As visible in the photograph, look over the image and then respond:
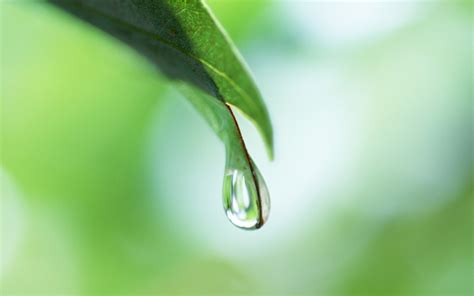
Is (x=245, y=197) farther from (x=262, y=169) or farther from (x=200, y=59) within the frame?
(x=262, y=169)

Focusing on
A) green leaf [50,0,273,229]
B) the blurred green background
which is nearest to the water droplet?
green leaf [50,0,273,229]

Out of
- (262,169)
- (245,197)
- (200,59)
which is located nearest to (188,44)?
(200,59)

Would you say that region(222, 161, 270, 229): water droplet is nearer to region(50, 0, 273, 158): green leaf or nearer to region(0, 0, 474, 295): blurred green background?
region(50, 0, 273, 158): green leaf

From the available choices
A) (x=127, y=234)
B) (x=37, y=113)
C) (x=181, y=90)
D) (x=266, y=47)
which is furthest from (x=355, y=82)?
(x=181, y=90)

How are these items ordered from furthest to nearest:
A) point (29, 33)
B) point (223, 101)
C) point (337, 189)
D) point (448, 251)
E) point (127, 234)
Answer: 1. point (337, 189)
2. point (448, 251)
3. point (127, 234)
4. point (29, 33)
5. point (223, 101)

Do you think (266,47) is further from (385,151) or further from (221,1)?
(385,151)
